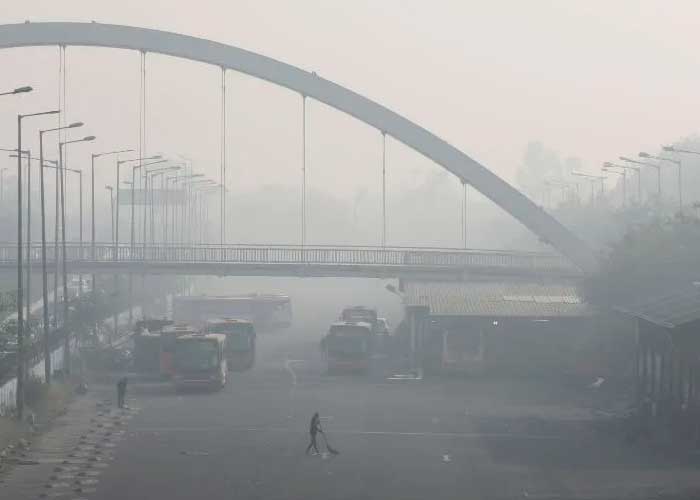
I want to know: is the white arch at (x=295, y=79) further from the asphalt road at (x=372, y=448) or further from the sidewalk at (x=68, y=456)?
the sidewalk at (x=68, y=456)

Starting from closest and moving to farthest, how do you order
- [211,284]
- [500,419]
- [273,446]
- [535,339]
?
[273,446] → [500,419] → [535,339] → [211,284]

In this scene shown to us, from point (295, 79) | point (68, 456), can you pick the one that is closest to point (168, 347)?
point (295, 79)

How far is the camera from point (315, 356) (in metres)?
86.0

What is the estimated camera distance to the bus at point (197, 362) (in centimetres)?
6412

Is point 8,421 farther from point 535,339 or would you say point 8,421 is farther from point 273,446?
point 535,339

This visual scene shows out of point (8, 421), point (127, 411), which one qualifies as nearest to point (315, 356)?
point (127, 411)

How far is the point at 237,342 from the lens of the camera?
75812mm

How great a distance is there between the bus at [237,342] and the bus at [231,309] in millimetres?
29733

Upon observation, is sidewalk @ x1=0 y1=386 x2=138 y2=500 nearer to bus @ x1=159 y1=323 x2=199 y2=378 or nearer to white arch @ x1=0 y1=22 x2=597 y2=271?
bus @ x1=159 y1=323 x2=199 y2=378

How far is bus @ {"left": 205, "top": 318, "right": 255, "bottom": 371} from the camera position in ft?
248

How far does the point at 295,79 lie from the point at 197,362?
26.2 m

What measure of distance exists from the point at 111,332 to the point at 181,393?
27.0m

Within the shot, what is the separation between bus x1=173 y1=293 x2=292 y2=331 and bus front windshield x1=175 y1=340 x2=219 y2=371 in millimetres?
41364

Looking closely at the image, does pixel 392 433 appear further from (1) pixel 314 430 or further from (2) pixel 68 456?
(2) pixel 68 456
